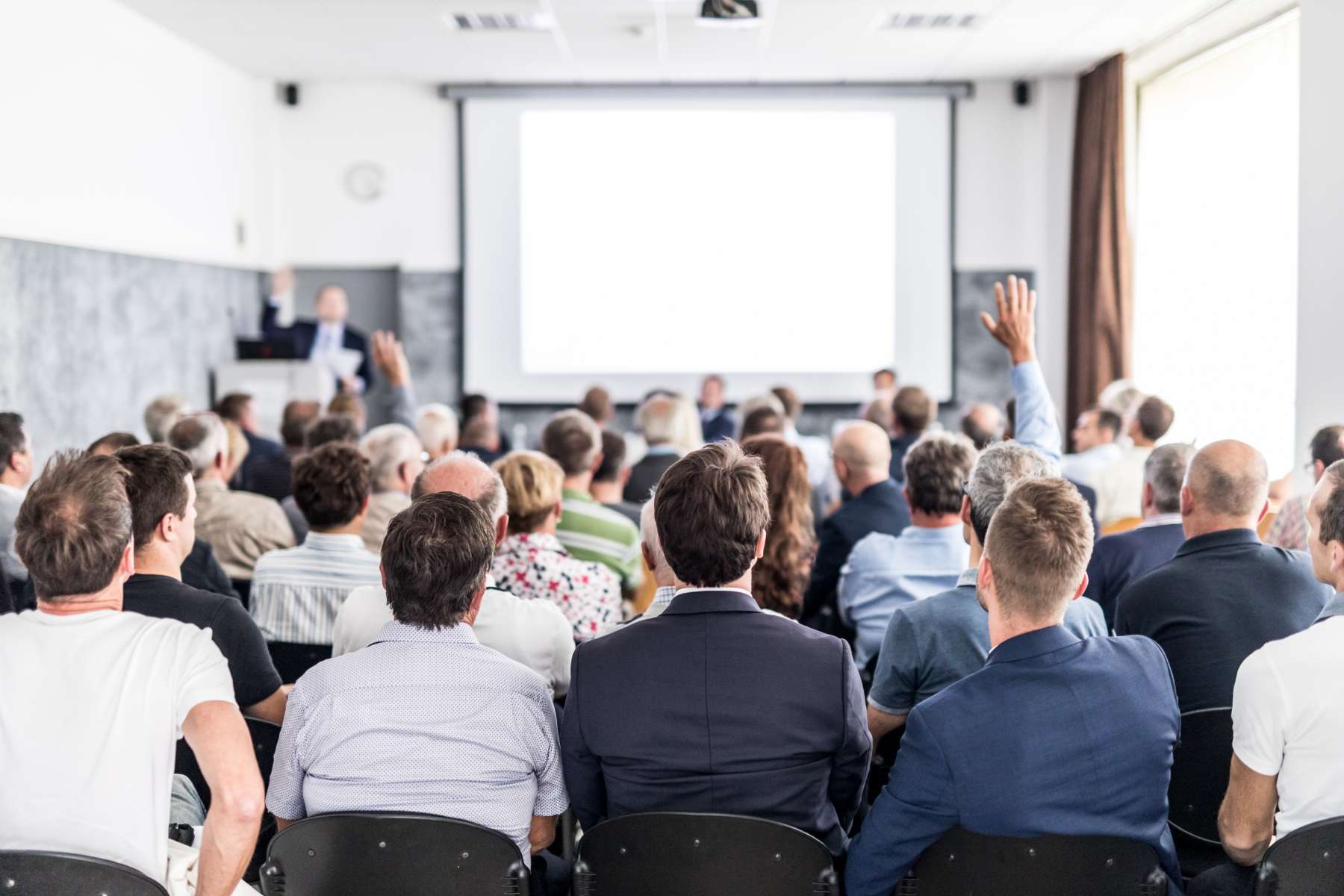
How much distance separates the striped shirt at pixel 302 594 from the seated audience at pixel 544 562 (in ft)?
1.21

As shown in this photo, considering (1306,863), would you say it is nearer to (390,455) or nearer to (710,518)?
(710,518)

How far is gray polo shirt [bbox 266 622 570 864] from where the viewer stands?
2.05 m

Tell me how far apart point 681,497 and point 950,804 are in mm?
685

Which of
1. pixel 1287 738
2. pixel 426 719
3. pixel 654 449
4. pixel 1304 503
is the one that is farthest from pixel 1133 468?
pixel 426 719

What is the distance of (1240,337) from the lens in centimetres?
744

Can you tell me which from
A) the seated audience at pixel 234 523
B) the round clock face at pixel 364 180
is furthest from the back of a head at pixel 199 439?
the round clock face at pixel 364 180

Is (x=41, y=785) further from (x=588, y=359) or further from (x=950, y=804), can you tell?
(x=588, y=359)

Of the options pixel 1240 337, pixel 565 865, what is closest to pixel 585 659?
pixel 565 865

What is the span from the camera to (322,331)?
30.0ft

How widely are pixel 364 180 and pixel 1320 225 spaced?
22.2 feet

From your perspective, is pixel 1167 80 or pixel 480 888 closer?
pixel 480 888

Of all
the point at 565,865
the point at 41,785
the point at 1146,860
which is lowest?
the point at 565,865

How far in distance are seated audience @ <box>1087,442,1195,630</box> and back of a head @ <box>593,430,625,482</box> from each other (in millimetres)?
1923

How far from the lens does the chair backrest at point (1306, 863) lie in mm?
1875
